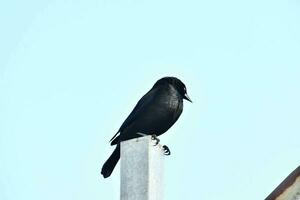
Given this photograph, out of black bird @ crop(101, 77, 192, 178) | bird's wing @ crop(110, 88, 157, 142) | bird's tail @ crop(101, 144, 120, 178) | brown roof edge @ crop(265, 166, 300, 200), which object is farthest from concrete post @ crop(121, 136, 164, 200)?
bird's wing @ crop(110, 88, 157, 142)

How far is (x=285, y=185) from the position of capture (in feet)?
14.3

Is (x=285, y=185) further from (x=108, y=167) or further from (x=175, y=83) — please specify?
(x=175, y=83)

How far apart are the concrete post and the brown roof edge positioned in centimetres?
76

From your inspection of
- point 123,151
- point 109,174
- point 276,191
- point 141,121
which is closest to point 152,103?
point 141,121

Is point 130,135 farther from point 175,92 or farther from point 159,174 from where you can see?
point 159,174

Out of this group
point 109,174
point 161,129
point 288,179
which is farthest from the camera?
point 161,129

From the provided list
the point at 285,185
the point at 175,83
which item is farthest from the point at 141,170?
the point at 175,83

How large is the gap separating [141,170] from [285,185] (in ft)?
3.16

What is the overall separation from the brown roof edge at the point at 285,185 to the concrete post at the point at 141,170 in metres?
0.76

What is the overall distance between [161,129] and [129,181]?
9.03 ft

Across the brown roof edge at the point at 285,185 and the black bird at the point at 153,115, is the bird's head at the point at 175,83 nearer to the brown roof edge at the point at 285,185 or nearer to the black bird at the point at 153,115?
the black bird at the point at 153,115

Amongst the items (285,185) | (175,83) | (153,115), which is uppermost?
(175,83)

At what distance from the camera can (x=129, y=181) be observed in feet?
16.1

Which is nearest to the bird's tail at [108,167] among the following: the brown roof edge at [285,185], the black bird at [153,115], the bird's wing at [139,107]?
the black bird at [153,115]
